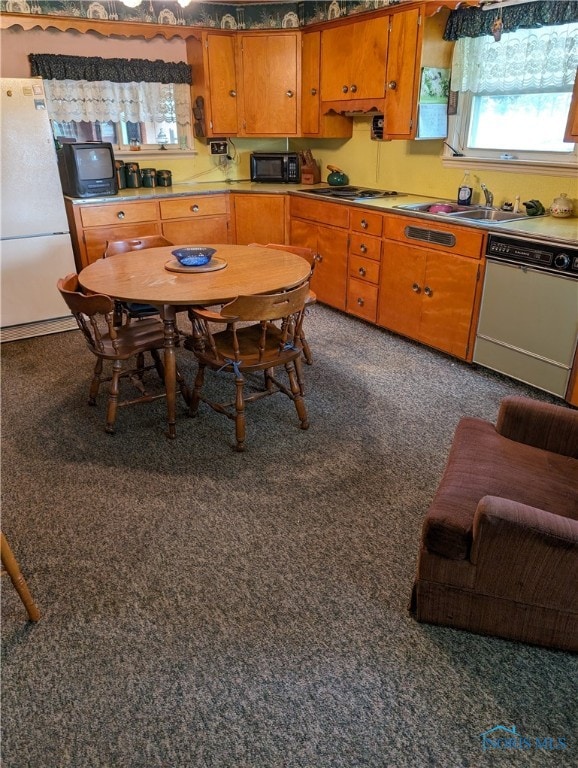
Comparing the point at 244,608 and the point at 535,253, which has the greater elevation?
the point at 535,253

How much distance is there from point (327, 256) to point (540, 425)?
2.82 metres

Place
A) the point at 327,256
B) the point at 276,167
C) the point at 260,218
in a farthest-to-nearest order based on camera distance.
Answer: the point at 276,167, the point at 260,218, the point at 327,256

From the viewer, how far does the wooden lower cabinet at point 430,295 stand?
3.37 metres

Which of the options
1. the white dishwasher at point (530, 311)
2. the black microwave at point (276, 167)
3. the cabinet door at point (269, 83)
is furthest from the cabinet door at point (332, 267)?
→ the white dishwasher at point (530, 311)

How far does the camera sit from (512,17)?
329 centimetres

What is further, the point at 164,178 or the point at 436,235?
the point at 164,178

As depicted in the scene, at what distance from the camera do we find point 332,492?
238cm

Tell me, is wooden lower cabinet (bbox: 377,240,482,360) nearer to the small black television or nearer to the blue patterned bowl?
the blue patterned bowl

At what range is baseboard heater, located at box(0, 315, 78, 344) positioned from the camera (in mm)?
4078

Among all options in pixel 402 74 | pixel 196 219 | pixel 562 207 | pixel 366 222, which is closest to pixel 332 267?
pixel 366 222

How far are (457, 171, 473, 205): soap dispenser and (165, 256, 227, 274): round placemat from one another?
6.04 ft

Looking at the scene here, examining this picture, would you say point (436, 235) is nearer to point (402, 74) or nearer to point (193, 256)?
point (402, 74)

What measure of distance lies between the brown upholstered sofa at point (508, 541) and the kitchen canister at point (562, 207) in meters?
1.86

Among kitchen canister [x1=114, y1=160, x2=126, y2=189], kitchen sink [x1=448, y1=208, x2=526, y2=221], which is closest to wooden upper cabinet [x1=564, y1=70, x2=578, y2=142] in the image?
kitchen sink [x1=448, y1=208, x2=526, y2=221]
